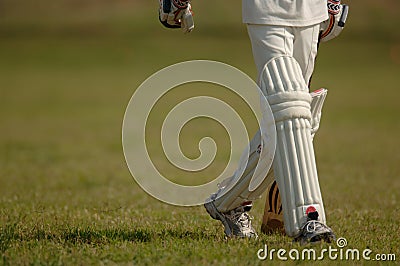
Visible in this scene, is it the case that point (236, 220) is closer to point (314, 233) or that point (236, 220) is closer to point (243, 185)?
point (243, 185)

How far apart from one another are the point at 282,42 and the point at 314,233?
42.6 inches

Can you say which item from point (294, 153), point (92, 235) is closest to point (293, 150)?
point (294, 153)

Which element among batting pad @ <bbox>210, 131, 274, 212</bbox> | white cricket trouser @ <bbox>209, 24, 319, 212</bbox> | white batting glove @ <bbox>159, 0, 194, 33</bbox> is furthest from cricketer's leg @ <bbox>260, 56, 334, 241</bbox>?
white batting glove @ <bbox>159, 0, 194, 33</bbox>

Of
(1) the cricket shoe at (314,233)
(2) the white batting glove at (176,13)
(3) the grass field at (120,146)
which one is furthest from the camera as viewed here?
(2) the white batting glove at (176,13)

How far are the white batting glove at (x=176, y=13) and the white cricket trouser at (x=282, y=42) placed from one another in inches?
18.6

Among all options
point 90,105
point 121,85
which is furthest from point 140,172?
point 121,85

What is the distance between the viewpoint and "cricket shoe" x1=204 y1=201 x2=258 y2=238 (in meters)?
5.00

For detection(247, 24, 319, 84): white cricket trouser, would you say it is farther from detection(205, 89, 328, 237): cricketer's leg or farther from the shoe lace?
the shoe lace

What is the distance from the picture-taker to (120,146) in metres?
13.4

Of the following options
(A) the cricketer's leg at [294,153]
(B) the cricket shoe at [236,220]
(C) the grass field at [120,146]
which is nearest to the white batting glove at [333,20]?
(A) the cricketer's leg at [294,153]

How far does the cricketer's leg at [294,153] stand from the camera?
14.4 feet

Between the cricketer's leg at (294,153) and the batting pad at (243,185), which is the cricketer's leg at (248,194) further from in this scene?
the cricketer's leg at (294,153)

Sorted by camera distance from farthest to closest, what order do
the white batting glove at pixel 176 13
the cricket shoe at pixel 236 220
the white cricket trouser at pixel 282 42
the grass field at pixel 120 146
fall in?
1. the cricket shoe at pixel 236 220
2. the white batting glove at pixel 176 13
3. the grass field at pixel 120 146
4. the white cricket trouser at pixel 282 42

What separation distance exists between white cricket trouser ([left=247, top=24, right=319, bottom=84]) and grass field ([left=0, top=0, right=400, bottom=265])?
1.07 metres
